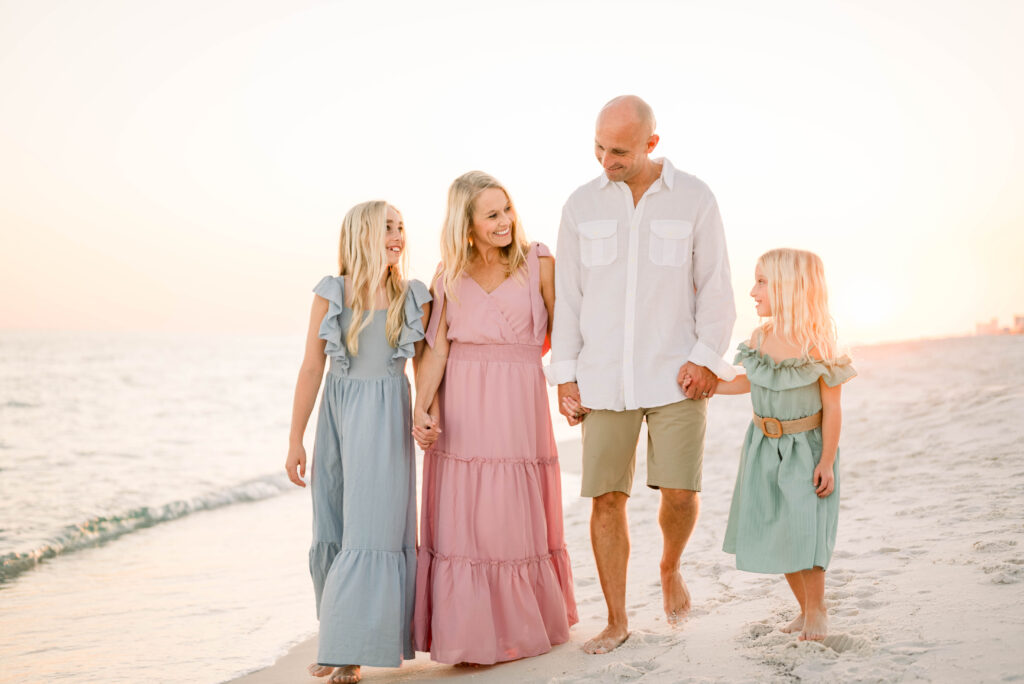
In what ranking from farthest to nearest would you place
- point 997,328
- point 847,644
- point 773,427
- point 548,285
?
point 997,328
point 548,285
point 773,427
point 847,644

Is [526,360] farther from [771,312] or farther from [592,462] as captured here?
[771,312]

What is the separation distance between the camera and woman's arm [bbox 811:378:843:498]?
3014 mm

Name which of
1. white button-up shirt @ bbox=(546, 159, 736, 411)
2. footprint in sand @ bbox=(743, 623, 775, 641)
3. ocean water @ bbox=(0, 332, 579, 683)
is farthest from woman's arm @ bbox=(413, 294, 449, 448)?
ocean water @ bbox=(0, 332, 579, 683)

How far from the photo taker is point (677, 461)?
3.34 meters

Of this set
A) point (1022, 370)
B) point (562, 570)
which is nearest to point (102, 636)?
point (562, 570)

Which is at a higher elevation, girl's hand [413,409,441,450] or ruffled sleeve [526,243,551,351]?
ruffled sleeve [526,243,551,351]

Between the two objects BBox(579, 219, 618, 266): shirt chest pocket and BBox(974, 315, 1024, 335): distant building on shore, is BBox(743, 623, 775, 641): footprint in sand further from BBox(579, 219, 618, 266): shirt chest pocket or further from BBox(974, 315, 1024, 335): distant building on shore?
BBox(974, 315, 1024, 335): distant building on shore

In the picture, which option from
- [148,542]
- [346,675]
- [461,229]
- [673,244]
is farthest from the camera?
[148,542]

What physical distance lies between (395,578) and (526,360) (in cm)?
101

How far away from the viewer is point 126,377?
89.0 ft

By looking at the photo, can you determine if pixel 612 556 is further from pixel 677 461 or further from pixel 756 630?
pixel 756 630

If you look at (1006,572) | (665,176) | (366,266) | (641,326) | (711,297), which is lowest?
(1006,572)

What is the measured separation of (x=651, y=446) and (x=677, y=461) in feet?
0.39

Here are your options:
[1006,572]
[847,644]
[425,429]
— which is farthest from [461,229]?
[1006,572]
